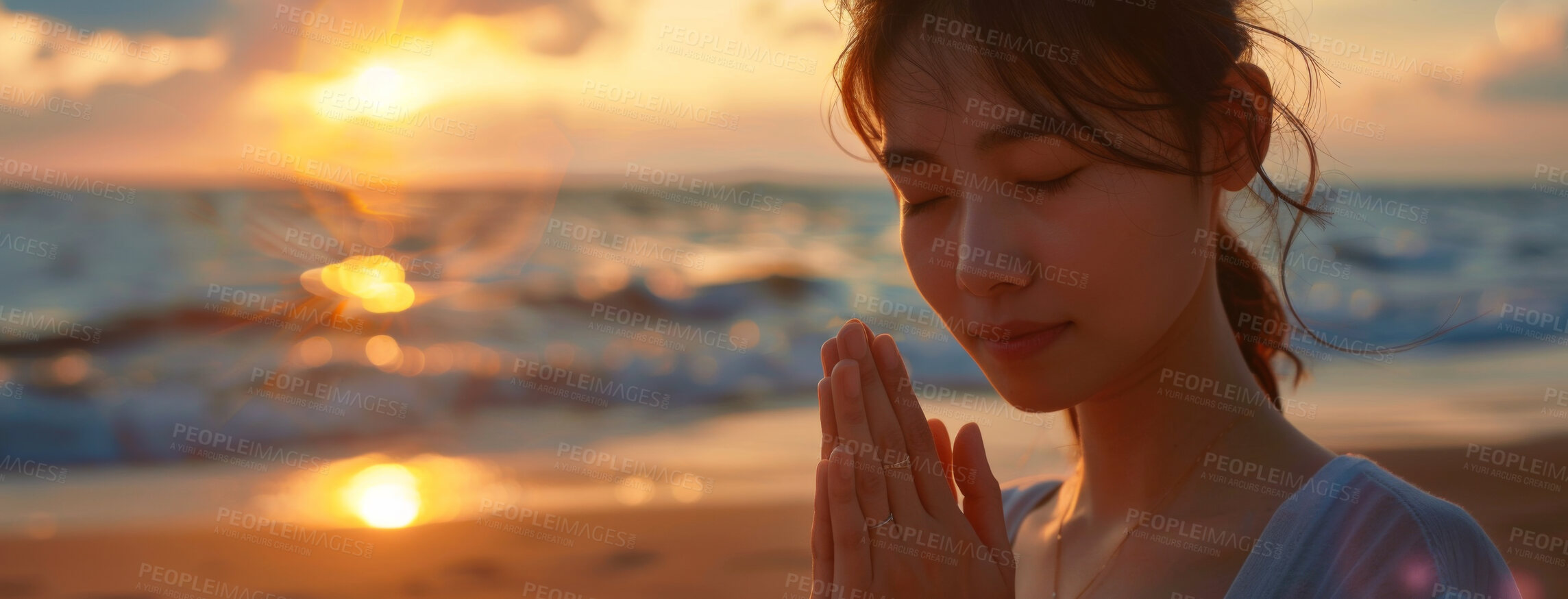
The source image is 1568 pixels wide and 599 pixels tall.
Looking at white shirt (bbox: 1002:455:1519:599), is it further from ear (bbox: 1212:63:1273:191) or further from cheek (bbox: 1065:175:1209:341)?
ear (bbox: 1212:63:1273:191)

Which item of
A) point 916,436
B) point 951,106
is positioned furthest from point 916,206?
point 916,436

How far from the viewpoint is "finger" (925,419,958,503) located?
6.91 feet

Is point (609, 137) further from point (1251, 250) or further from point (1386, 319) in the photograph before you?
point (1251, 250)

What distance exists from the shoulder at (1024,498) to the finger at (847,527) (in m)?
0.72

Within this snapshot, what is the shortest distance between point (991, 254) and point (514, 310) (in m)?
10.8

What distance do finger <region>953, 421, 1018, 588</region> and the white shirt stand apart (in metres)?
0.42

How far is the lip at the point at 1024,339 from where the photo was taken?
5.99 ft

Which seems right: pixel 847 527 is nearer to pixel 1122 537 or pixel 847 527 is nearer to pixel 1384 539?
pixel 1122 537

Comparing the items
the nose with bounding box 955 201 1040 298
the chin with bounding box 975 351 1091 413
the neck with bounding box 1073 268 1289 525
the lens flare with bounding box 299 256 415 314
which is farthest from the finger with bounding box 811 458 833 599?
the lens flare with bounding box 299 256 415 314

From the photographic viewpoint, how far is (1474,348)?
9094 mm

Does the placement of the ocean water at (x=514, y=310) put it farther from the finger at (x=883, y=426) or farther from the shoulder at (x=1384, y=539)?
the finger at (x=883, y=426)

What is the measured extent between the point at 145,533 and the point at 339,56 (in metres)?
8.25

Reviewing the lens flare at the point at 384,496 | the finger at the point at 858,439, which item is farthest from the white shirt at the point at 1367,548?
the lens flare at the point at 384,496

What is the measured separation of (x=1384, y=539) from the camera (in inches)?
63.9
